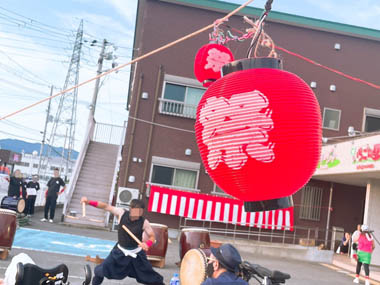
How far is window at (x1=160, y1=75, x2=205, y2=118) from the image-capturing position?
63.6 ft

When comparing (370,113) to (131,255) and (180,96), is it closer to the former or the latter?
(180,96)

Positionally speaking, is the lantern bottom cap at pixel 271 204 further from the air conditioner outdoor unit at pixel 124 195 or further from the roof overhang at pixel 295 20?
the roof overhang at pixel 295 20

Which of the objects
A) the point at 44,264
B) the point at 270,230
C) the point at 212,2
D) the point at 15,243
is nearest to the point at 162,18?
the point at 212,2

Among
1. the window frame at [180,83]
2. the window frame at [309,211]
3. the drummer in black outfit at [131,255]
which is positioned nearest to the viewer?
the drummer in black outfit at [131,255]

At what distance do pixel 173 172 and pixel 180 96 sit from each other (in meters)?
3.31

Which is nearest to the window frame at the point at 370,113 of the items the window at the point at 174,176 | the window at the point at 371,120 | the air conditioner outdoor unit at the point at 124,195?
the window at the point at 371,120

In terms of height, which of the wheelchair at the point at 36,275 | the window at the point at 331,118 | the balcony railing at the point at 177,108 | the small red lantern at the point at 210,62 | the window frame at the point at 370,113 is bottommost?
the wheelchair at the point at 36,275

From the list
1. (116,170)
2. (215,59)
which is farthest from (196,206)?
(215,59)

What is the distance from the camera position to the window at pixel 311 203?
2012 centimetres

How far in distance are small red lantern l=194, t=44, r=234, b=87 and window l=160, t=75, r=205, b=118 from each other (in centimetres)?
1247

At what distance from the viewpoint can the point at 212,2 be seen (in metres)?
19.6

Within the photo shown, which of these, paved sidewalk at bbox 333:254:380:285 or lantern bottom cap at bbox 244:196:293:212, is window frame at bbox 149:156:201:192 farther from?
lantern bottom cap at bbox 244:196:293:212

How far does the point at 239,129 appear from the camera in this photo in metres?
3.22

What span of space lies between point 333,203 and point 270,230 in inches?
136
